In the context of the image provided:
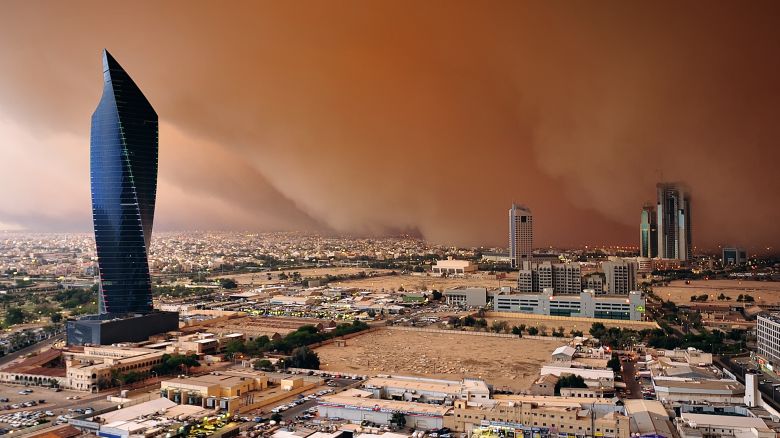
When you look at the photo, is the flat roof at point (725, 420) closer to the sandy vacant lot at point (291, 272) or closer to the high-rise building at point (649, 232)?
the sandy vacant lot at point (291, 272)

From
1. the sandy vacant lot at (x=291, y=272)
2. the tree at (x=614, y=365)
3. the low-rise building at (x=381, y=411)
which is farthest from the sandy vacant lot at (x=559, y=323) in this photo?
the sandy vacant lot at (x=291, y=272)

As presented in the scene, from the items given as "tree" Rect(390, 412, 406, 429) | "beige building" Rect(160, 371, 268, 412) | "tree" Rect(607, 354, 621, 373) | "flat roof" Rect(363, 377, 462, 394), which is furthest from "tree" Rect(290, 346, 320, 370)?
"tree" Rect(607, 354, 621, 373)

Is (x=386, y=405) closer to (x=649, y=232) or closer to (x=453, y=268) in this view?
(x=453, y=268)

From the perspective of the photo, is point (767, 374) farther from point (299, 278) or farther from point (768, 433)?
point (299, 278)

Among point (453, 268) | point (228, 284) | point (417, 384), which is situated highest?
point (453, 268)

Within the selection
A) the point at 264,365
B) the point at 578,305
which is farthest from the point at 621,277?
the point at 264,365

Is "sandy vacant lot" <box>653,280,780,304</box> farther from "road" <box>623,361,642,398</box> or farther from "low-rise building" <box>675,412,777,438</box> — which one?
"low-rise building" <box>675,412,777,438</box>
